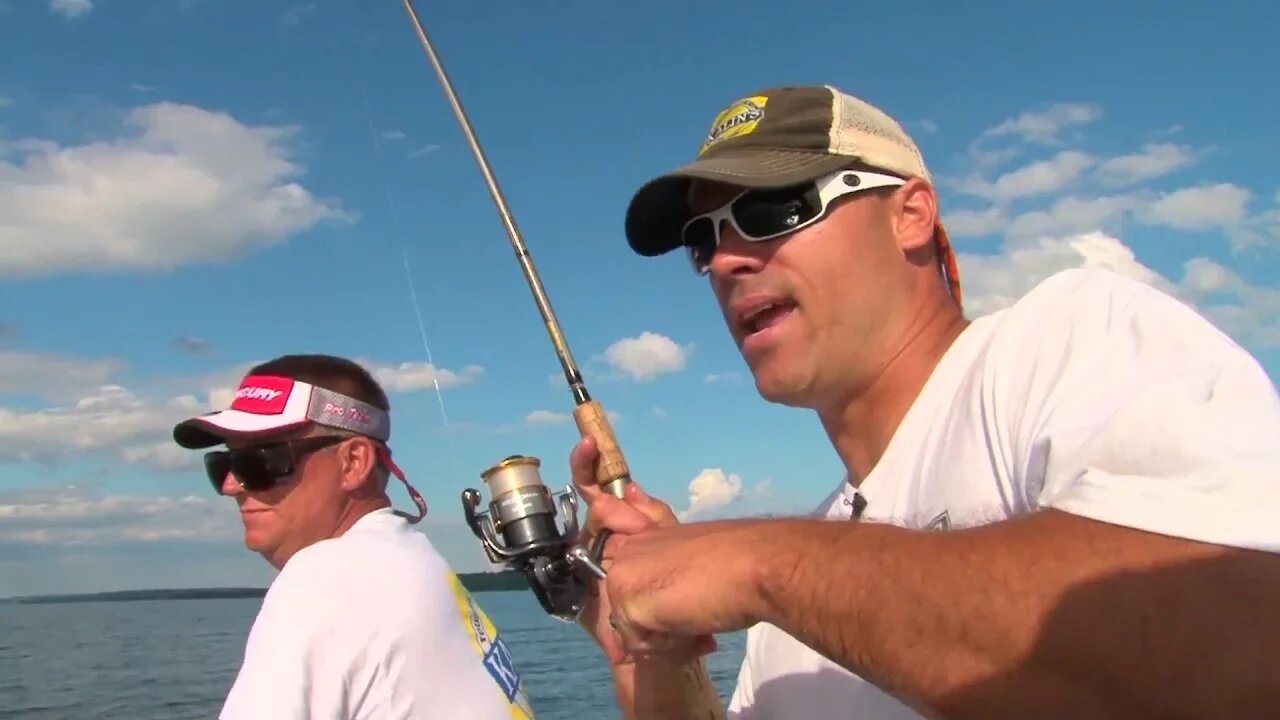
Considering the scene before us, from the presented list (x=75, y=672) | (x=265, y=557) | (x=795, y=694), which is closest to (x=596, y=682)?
(x=75, y=672)

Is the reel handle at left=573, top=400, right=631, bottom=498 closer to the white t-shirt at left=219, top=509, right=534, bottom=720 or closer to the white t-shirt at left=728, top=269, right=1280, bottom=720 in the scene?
the white t-shirt at left=728, top=269, right=1280, bottom=720

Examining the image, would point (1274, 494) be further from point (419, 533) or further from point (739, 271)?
point (419, 533)

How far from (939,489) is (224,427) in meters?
3.46

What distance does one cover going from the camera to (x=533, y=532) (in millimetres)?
2730

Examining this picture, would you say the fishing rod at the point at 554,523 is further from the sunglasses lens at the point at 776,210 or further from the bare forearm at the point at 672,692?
the sunglasses lens at the point at 776,210

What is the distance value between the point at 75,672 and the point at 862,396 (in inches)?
1584

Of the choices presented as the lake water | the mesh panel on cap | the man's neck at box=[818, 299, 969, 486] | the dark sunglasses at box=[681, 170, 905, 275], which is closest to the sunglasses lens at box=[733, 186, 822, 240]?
the dark sunglasses at box=[681, 170, 905, 275]

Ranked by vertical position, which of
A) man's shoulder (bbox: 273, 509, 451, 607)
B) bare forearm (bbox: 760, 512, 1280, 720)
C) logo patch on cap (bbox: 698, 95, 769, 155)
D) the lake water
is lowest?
the lake water

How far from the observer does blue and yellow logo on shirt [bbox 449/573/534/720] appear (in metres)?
3.63

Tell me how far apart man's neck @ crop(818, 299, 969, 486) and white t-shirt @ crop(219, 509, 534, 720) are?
1.81 metres

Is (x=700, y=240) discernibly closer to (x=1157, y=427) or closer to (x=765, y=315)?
(x=765, y=315)

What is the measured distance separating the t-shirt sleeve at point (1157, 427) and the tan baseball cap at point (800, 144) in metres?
0.82

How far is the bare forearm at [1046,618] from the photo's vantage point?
113cm

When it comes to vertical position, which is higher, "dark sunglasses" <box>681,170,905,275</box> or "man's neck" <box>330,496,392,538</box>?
"dark sunglasses" <box>681,170,905,275</box>
